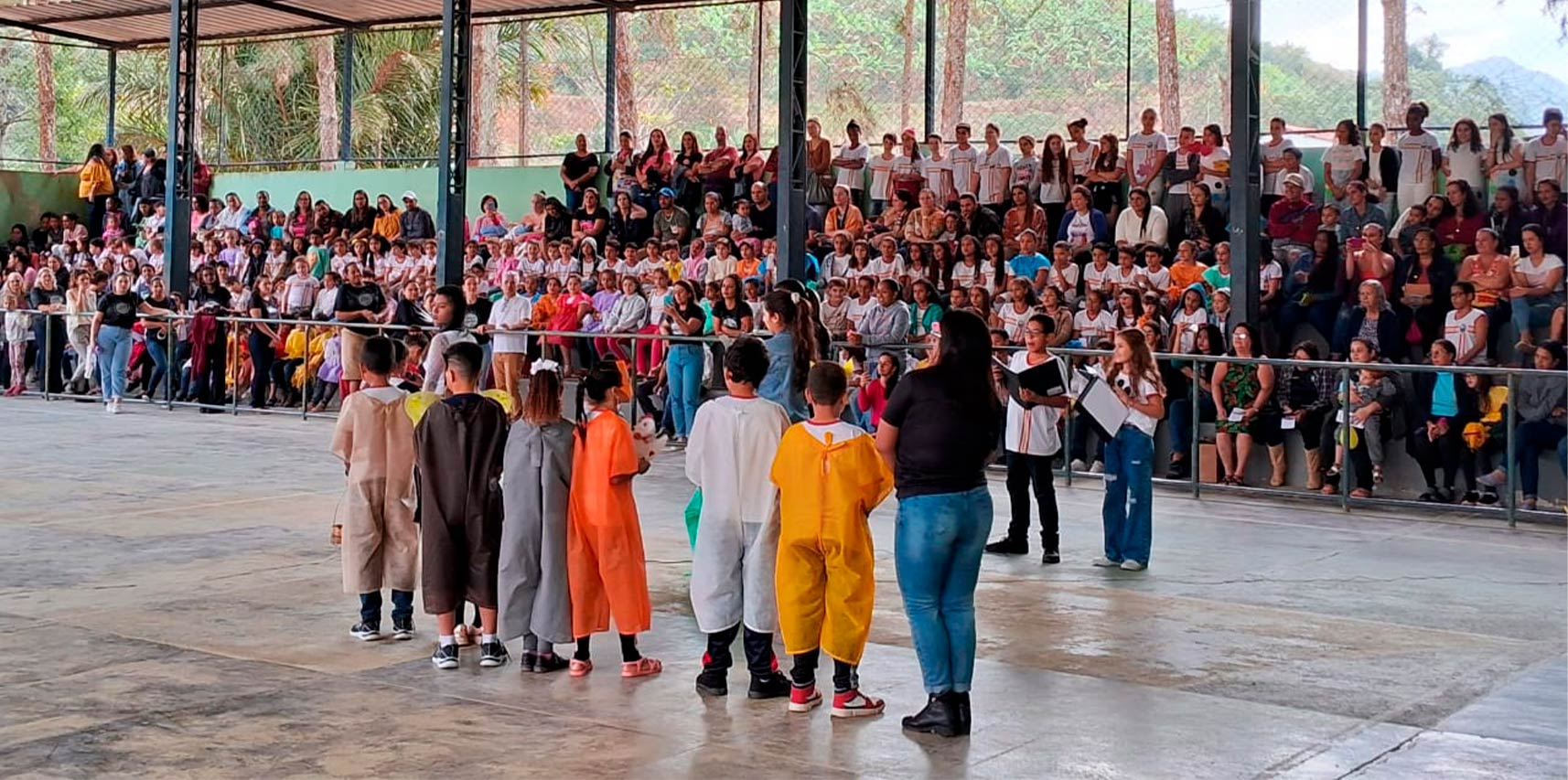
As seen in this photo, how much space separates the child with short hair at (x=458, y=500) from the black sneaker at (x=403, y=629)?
2.03ft

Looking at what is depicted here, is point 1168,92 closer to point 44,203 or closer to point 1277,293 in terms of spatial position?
point 1277,293

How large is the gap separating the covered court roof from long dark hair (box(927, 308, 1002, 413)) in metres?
20.4

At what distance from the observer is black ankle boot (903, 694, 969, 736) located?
6.20 meters

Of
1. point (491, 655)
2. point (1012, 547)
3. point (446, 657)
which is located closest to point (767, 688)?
point (491, 655)

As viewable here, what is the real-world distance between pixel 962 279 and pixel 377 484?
1110 cm

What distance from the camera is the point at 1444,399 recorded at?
1317 cm

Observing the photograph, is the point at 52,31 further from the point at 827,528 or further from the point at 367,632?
the point at 827,528

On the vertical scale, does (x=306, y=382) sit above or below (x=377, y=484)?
above

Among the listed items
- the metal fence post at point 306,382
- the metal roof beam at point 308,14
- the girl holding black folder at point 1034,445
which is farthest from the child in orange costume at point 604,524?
the metal roof beam at point 308,14

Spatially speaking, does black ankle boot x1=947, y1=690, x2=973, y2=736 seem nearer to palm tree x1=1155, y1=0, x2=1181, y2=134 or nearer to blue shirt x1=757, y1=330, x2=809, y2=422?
blue shirt x1=757, y1=330, x2=809, y2=422

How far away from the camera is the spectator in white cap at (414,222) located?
81.7 ft

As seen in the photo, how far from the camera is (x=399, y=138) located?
3947cm

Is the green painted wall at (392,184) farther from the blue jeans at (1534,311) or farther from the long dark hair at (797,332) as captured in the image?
the long dark hair at (797,332)

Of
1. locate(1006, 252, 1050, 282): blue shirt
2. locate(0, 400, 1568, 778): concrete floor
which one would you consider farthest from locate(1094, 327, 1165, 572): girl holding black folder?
locate(1006, 252, 1050, 282): blue shirt
